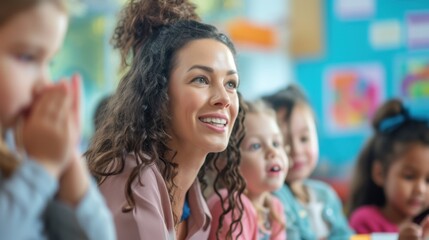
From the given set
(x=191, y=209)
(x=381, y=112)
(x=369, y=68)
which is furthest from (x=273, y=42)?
(x=191, y=209)

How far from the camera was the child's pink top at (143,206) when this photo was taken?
1.07m

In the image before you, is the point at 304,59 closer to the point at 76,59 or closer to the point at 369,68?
the point at 369,68

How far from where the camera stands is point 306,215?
188 centimetres

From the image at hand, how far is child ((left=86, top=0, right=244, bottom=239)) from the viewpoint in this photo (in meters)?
1.13

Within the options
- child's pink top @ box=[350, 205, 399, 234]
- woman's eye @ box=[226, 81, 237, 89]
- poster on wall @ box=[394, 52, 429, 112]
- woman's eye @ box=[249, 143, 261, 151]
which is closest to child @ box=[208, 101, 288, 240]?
woman's eye @ box=[249, 143, 261, 151]

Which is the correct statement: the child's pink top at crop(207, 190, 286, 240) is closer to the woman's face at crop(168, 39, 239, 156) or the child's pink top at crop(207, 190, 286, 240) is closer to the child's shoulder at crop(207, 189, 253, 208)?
the child's shoulder at crop(207, 189, 253, 208)

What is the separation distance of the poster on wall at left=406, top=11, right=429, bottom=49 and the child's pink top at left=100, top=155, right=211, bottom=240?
154 inches

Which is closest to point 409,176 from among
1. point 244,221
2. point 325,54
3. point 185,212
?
point 244,221

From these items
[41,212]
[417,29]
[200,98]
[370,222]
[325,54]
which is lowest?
[370,222]

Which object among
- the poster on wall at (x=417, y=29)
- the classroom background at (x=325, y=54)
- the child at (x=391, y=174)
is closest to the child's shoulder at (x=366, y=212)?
the child at (x=391, y=174)

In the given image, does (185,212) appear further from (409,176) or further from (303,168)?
(409,176)

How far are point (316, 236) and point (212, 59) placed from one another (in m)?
0.84

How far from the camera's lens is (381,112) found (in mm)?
2215

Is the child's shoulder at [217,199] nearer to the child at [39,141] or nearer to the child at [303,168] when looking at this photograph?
the child at [303,168]
